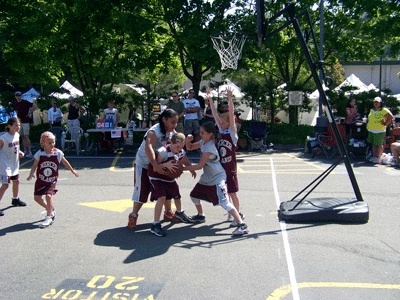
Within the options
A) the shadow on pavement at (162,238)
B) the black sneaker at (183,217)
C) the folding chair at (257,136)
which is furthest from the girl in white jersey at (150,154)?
the folding chair at (257,136)

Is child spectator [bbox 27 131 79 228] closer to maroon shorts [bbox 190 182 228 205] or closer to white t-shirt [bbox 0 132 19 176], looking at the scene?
white t-shirt [bbox 0 132 19 176]

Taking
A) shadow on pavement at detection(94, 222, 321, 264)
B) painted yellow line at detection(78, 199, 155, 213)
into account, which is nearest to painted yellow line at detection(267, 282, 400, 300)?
shadow on pavement at detection(94, 222, 321, 264)

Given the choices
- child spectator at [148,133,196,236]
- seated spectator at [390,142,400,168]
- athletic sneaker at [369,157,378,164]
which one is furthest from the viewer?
athletic sneaker at [369,157,378,164]

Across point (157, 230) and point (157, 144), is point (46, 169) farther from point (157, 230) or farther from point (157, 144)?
point (157, 230)

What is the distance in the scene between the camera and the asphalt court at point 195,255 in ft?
17.6

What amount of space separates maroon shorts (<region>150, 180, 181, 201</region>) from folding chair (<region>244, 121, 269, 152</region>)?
10.1 meters

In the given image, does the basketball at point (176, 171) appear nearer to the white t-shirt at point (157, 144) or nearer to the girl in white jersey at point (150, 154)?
the girl in white jersey at point (150, 154)

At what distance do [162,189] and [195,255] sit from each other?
47.8 inches

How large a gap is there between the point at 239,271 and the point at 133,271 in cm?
116

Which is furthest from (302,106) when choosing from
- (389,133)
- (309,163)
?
(309,163)

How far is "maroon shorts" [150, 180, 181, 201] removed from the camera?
726 centimetres

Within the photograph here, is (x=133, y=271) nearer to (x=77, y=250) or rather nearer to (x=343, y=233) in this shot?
(x=77, y=250)

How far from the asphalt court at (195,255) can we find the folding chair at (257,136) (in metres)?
7.49

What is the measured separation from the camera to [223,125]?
25.6 ft
